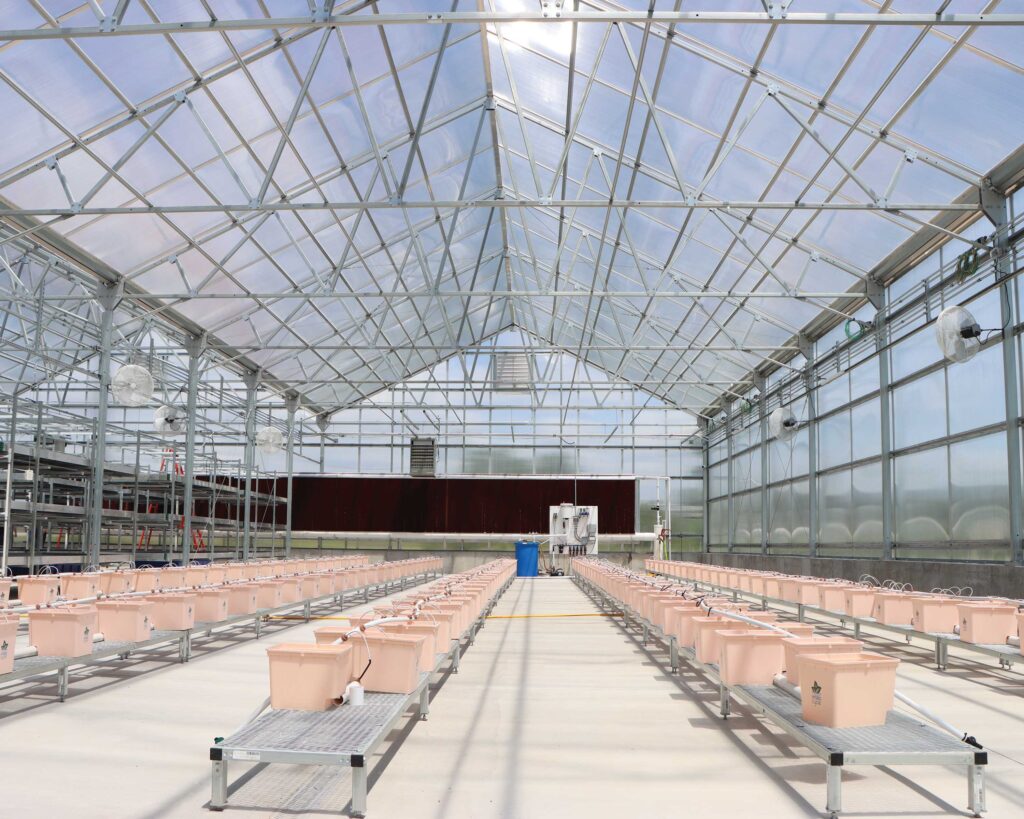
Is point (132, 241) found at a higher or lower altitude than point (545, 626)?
higher

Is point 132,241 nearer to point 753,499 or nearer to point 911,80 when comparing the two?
point 911,80

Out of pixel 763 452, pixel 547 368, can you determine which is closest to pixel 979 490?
pixel 763 452

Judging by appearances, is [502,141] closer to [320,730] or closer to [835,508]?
[835,508]

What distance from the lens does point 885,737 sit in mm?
5051

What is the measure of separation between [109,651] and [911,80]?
40.4ft

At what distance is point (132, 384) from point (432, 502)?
919 inches

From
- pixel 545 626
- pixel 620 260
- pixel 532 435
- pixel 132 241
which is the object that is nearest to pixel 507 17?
pixel 545 626

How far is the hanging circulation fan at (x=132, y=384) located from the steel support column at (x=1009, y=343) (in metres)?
13.6

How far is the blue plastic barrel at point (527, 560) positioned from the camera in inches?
1288

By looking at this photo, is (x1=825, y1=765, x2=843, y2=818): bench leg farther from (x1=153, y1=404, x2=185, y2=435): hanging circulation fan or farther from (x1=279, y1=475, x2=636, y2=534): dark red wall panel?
(x1=279, y1=475, x2=636, y2=534): dark red wall panel

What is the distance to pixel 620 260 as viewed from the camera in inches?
906

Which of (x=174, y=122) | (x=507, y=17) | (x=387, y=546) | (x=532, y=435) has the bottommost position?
(x=387, y=546)

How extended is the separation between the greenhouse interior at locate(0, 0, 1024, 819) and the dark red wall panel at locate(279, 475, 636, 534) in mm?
4098

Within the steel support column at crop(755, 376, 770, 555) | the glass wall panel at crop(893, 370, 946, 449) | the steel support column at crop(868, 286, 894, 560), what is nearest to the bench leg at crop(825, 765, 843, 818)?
the glass wall panel at crop(893, 370, 946, 449)
